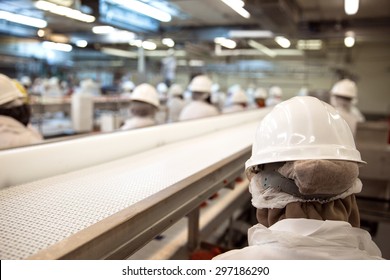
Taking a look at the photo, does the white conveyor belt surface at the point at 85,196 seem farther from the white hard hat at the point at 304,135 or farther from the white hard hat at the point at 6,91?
the white hard hat at the point at 6,91

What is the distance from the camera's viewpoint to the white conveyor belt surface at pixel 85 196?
0.65m

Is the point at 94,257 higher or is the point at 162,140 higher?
the point at 162,140

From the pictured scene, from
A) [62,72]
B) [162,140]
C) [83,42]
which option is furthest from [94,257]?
[62,72]

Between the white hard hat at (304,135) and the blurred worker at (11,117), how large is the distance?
119 centimetres

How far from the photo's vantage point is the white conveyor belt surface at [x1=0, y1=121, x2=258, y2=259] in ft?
2.15

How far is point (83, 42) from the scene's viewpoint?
22.0 feet

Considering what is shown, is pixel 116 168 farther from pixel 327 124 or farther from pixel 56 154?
pixel 327 124

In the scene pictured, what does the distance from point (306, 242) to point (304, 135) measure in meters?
0.23

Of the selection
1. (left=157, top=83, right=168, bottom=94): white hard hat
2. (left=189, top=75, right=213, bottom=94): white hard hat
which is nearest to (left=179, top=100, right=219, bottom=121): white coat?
(left=189, top=75, right=213, bottom=94): white hard hat

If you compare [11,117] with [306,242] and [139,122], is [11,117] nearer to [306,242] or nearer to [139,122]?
[139,122]

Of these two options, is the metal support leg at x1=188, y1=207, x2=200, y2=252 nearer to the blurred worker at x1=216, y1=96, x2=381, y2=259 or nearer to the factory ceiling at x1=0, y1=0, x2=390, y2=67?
the blurred worker at x1=216, y1=96, x2=381, y2=259

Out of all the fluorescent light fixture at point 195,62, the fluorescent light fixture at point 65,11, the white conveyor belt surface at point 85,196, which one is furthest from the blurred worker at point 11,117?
the fluorescent light fixture at point 195,62

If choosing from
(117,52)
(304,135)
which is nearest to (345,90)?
(304,135)

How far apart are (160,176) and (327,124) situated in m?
0.58
